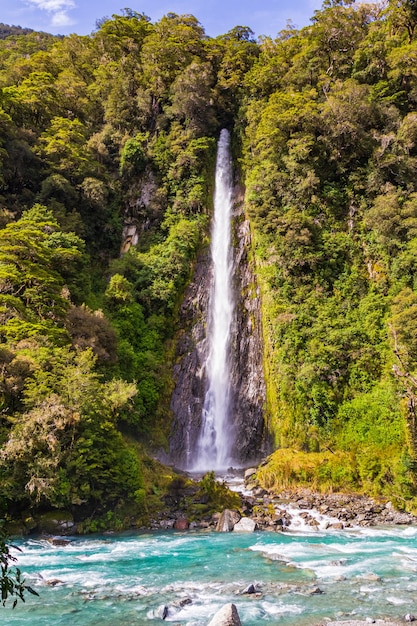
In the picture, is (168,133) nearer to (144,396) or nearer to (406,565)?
(144,396)

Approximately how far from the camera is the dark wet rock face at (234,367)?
80.6 ft

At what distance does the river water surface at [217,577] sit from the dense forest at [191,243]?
2.45 meters

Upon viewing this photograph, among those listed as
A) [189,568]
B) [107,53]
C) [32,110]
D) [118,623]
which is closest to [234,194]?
[32,110]

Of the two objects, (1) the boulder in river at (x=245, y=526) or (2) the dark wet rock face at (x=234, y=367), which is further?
(2) the dark wet rock face at (x=234, y=367)

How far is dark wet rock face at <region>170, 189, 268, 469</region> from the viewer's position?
24578 millimetres

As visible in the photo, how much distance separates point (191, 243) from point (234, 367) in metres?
9.31

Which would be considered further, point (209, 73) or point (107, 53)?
point (107, 53)

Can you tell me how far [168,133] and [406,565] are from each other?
116 feet

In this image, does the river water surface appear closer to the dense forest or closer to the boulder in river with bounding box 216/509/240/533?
the boulder in river with bounding box 216/509/240/533

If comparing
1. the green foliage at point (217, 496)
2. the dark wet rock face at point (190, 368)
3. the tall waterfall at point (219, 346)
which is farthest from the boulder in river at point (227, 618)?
the dark wet rock face at point (190, 368)

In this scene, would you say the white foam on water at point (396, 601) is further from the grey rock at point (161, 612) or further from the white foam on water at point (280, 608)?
the grey rock at point (161, 612)

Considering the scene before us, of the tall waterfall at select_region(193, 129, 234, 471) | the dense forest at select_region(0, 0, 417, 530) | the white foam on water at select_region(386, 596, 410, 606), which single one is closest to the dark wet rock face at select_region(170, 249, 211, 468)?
the tall waterfall at select_region(193, 129, 234, 471)

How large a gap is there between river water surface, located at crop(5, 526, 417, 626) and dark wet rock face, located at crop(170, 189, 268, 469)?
9702mm

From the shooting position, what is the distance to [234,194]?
115ft
